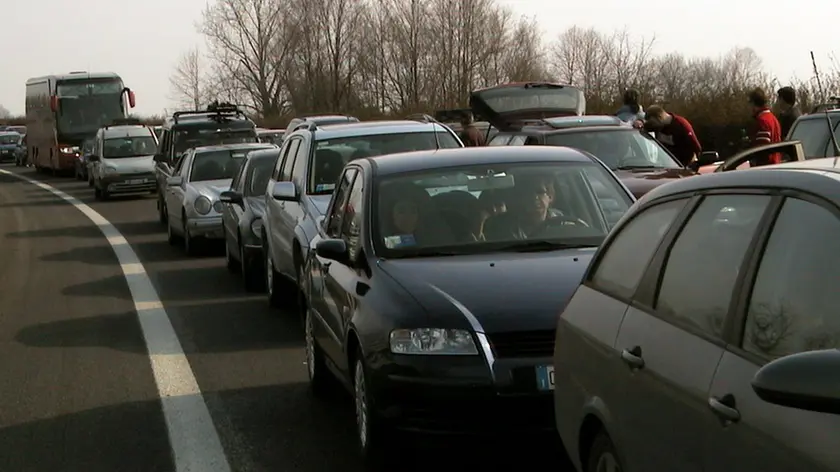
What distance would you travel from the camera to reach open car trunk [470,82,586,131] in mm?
24188

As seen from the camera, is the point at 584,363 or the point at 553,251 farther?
the point at 553,251

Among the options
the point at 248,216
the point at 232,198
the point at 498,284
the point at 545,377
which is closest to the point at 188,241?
the point at 232,198

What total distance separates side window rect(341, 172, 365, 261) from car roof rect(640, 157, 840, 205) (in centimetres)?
329

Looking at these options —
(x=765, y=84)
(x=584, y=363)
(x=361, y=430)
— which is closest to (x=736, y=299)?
(x=584, y=363)

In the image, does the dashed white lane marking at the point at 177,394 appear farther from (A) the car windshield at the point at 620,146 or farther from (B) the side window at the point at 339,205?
(A) the car windshield at the point at 620,146

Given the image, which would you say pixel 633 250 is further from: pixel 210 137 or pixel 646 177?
pixel 210 137

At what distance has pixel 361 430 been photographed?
6781 millimetres

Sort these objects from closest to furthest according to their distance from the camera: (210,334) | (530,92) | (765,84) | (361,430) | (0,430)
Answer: (361,430), (0,430), (210,334), (530,92), (765,84)

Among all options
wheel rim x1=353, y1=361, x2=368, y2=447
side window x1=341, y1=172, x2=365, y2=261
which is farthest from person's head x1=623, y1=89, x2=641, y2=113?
wheel rim x1=353, y1=361, x2=368, y2=447

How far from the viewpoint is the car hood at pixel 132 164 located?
3488 centimetres

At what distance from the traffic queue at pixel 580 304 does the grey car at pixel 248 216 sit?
261cm

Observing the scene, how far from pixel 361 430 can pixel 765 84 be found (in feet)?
78.3

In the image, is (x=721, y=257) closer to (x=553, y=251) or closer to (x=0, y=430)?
(x=553, y=251)

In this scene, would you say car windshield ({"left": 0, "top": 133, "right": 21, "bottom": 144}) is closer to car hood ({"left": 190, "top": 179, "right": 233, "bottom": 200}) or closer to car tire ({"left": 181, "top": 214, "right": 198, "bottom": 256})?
A: car hood ({"left": 190, "top": 179, "right": 233, "bottom": 200})
